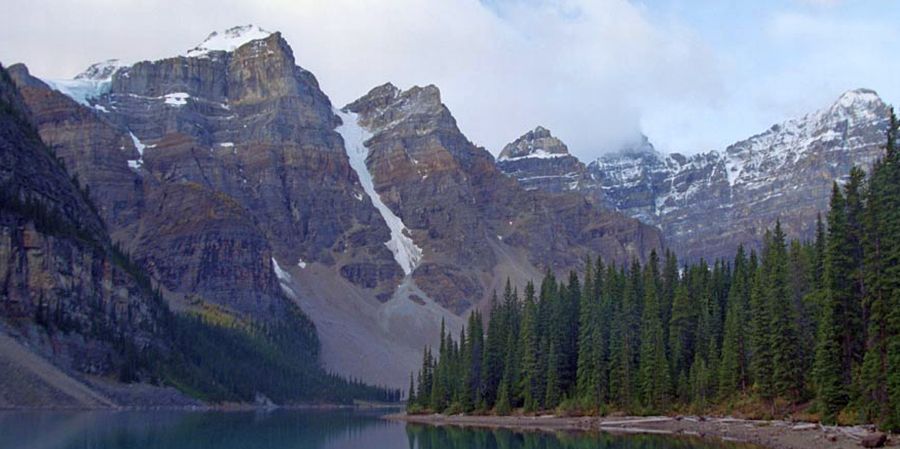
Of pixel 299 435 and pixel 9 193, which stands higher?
pixel 9 193

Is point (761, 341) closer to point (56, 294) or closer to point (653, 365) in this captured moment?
point (653, 365)

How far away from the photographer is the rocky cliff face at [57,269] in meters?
152

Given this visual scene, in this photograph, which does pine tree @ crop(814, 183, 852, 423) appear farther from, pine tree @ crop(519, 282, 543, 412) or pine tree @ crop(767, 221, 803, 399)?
pine tree @ crop(519, 282, 543, 412)

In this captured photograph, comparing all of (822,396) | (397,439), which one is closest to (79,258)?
(397,439)

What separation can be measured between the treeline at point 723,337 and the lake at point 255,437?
10.7 meters

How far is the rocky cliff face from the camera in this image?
497 feet

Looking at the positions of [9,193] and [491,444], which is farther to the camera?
[9,193]

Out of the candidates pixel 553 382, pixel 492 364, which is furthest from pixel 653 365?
pixel 492 364

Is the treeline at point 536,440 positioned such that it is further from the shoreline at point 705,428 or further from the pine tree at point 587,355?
the pine tree at point 587,355

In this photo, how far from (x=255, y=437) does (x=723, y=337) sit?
149 ft

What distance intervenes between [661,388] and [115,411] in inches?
3130

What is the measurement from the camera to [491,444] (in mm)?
82375

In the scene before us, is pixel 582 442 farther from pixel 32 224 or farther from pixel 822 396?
pixel 32 224

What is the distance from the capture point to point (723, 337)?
97500 mm
